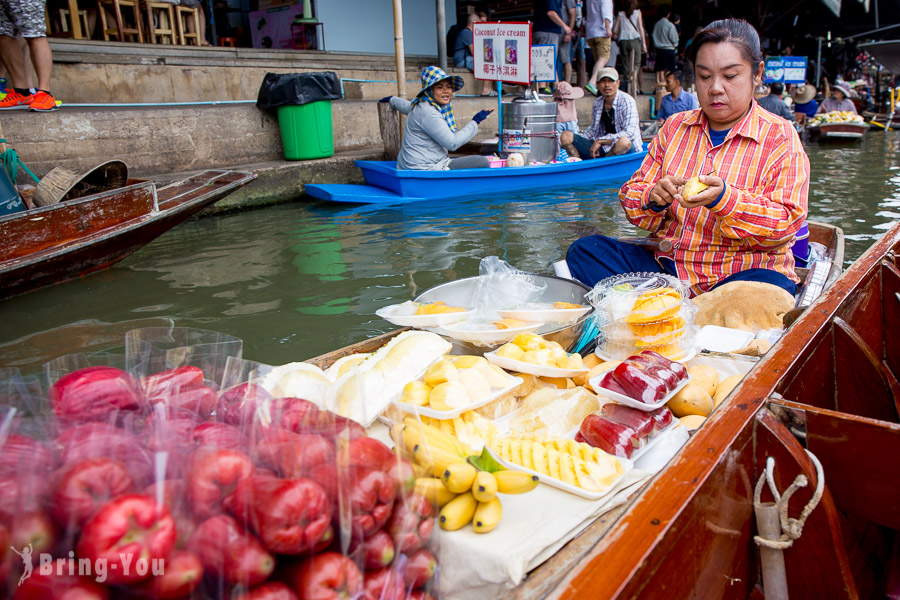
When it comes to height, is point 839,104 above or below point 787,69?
below

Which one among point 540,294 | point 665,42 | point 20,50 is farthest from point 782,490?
point 665,42

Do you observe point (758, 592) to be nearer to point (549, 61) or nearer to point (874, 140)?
point (549, 61)

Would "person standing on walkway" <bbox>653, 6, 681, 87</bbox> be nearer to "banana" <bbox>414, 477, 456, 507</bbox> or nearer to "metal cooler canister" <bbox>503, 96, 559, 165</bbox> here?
"metal cooler canister" <bbox>503, 96, 559, 165</bbox>

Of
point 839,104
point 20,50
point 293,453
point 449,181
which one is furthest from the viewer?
point 839,104

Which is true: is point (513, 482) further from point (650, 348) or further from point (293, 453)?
point (650, 348)

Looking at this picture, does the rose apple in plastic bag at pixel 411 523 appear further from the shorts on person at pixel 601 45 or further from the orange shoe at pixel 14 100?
the shorts on person at pixel 601 45

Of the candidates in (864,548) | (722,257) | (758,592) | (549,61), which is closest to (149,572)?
(758,592)

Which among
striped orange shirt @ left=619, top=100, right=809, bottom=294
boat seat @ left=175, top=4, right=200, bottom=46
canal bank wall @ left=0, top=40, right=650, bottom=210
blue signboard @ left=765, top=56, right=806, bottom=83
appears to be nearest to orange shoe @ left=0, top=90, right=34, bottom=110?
canal bank wall @ left=0, top=40, right=650, bottom=210

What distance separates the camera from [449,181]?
7918 millimetres

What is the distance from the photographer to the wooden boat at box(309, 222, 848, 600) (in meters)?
0.97

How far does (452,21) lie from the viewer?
1563 cm

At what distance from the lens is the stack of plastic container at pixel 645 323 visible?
2.12m

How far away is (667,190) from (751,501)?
1681mm

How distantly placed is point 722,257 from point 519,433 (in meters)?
1.73
